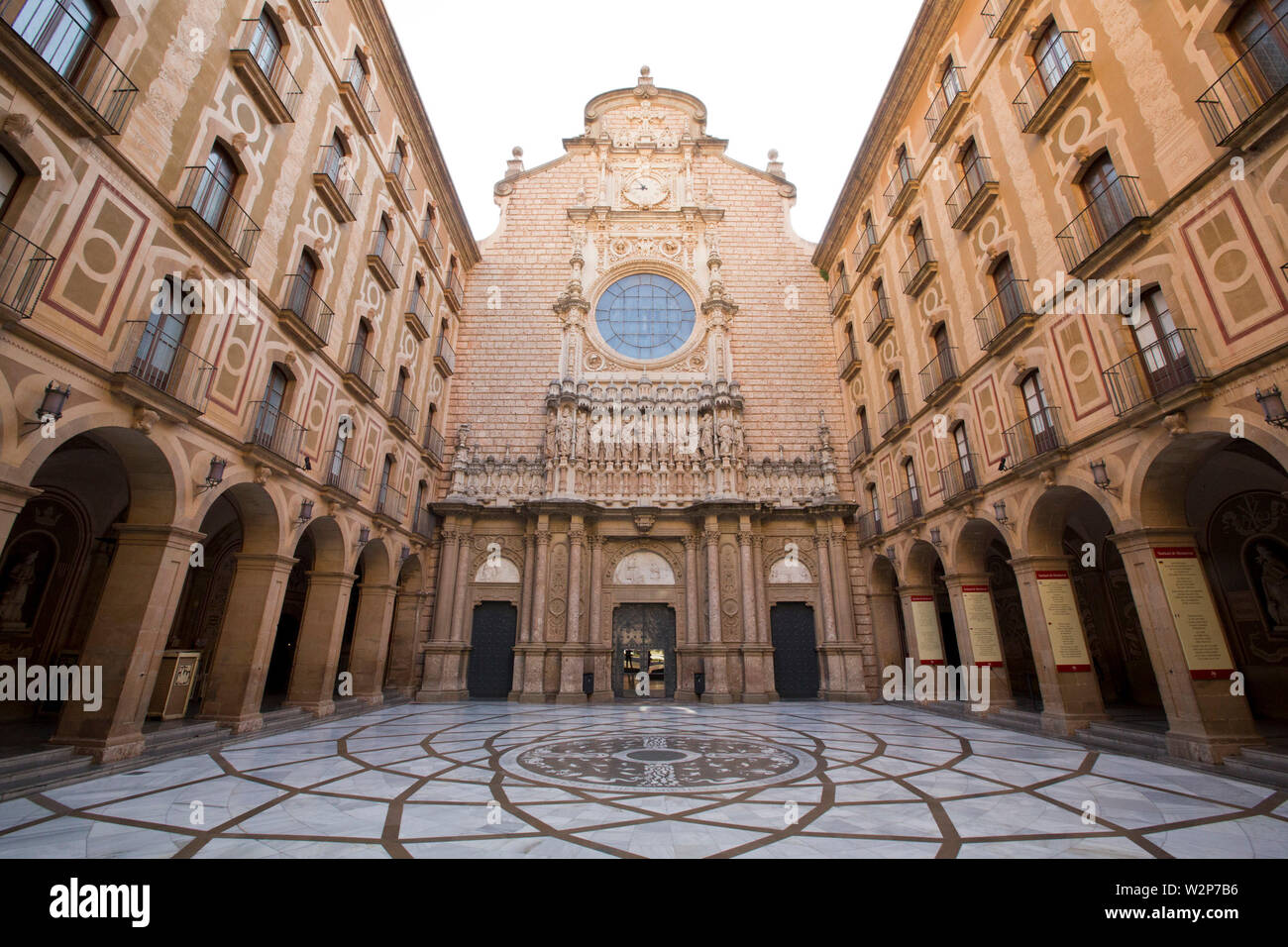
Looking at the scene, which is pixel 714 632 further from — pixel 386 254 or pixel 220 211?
pixel 220 211

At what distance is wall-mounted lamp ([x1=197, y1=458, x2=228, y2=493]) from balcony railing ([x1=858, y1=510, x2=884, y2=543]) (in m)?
18.0

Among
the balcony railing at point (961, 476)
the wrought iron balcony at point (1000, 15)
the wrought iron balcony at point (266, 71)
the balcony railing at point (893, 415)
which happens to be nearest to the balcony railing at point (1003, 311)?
the balcony railing at point (961, 476)

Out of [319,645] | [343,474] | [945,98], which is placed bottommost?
[319,645]

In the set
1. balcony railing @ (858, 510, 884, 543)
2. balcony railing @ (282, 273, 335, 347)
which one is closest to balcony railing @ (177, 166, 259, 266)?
balcony railing @ (282, 273, 335, 347)

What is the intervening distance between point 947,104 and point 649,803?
18651 millimetres

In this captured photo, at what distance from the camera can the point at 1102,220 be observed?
10258 millimetres

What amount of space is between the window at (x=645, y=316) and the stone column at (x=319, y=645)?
14189 mm

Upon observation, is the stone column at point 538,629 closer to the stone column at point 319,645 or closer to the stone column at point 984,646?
the stone column at point 319,645

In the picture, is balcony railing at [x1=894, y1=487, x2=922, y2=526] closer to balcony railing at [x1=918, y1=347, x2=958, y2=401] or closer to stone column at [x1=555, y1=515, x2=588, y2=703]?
balcony railing at [x1=918, y1=347, x2=958, y2=401]

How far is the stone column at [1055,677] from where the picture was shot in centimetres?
1099

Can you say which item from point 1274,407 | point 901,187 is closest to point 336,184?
point 901,187

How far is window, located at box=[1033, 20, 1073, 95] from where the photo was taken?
11127 mm

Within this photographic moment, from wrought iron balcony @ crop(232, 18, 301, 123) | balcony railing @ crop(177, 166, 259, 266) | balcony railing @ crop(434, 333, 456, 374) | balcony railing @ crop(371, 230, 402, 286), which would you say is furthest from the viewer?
balcony railing @ crop(434, 333, 456, 374)
